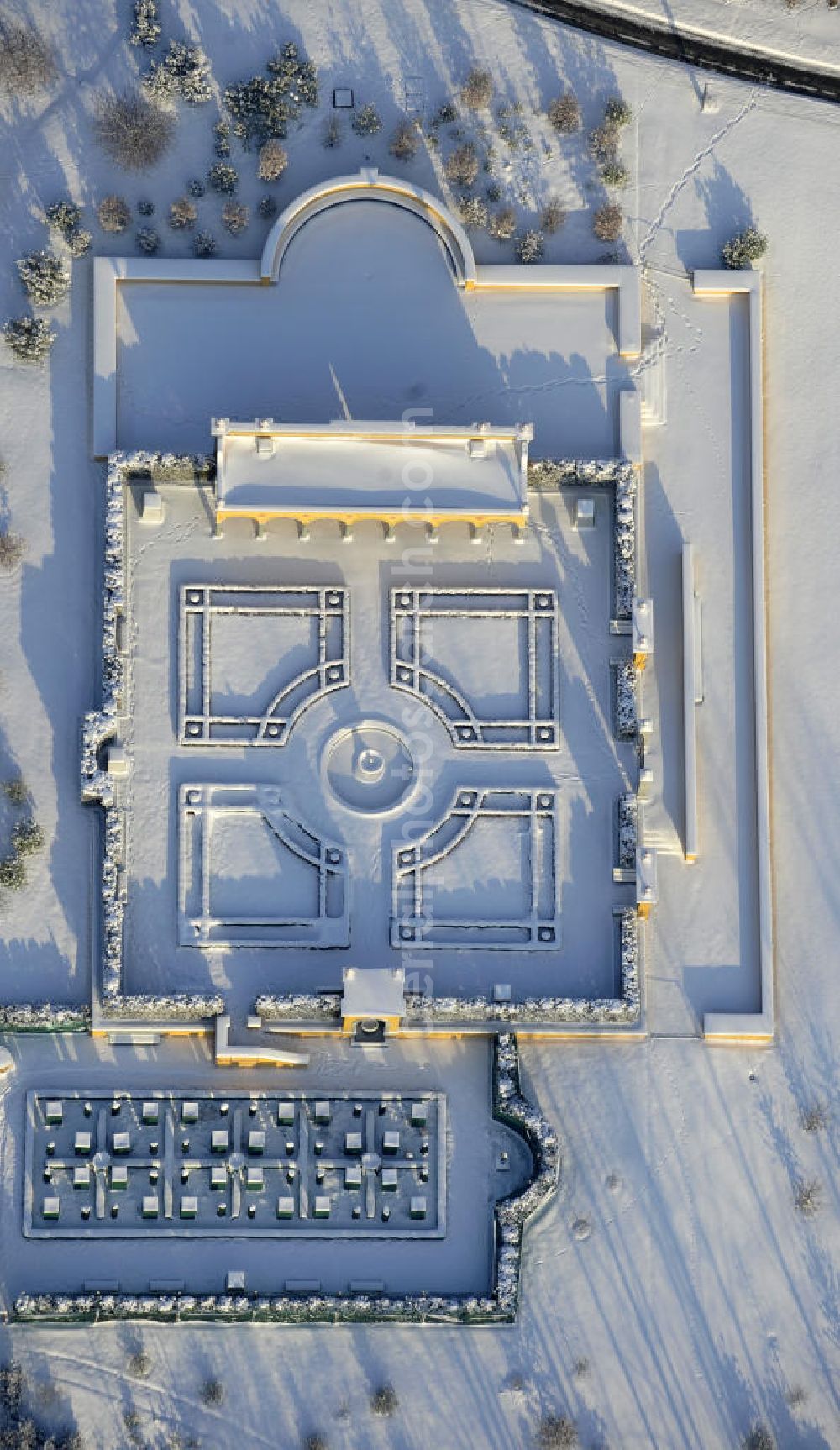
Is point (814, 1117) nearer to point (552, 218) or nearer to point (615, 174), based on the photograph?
point (552, 218)

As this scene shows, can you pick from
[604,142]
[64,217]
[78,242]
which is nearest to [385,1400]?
[78,242]

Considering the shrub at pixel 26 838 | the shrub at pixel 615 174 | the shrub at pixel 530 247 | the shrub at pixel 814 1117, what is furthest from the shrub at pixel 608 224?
the shrub at pixel 814 1117

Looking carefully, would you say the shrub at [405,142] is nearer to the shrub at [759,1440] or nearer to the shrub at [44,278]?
the shrub at [44,278]

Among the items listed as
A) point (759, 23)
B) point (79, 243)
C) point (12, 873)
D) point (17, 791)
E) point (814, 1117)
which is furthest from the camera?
point (759, 23)

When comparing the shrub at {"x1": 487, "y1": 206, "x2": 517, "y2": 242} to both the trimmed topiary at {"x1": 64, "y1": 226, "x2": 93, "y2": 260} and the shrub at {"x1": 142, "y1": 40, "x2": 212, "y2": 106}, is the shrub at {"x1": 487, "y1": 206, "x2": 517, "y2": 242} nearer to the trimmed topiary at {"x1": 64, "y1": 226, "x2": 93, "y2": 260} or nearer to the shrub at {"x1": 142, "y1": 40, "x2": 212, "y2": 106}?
the shrub at {"x1": 142, "y1": 40, "x2": 212, "y2": 106}

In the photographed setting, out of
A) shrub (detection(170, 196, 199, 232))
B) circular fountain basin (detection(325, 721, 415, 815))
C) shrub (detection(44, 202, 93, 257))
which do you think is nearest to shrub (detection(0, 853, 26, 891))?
circular fountain basin (detection(325, 721, 415, 815))

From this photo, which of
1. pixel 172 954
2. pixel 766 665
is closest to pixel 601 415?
pixel 766 665

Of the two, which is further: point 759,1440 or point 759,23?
point 759,23
